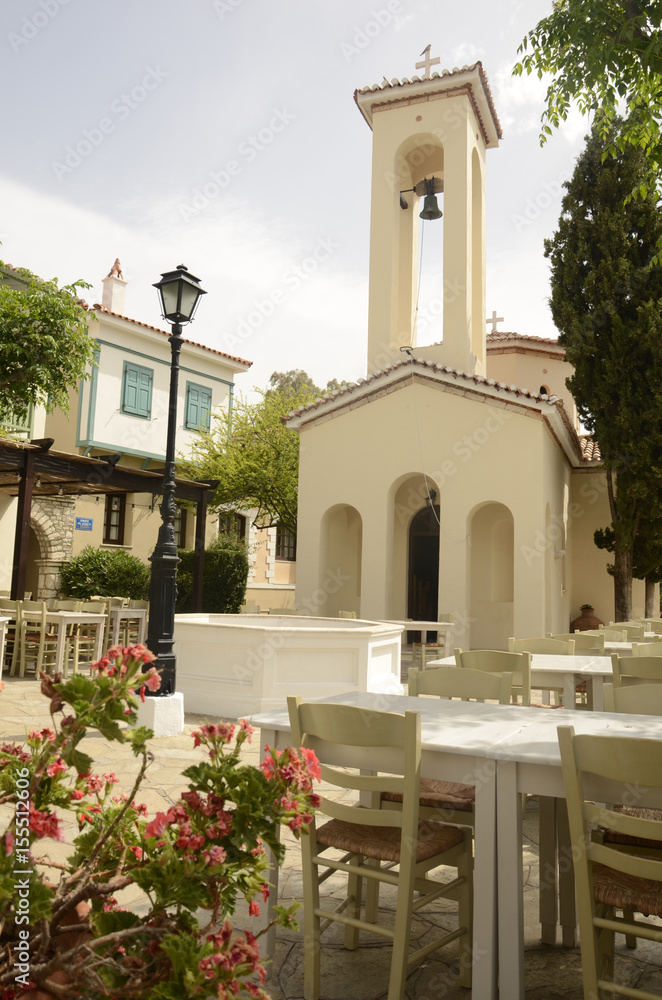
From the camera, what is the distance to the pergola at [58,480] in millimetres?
11680

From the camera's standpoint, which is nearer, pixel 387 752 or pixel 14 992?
pixel 14 992

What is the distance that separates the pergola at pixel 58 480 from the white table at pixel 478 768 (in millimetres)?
9457

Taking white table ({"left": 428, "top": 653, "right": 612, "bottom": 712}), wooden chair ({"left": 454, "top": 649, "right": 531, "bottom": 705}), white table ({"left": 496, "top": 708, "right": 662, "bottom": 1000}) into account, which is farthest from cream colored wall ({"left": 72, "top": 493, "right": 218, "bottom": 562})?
white table ({"left": 496, "top": 708, "right": 662, "bottom": 1000})

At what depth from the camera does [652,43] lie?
270 inches

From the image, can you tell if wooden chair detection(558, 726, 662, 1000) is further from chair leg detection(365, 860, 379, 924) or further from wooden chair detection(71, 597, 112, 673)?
wooden chair detection(71, 597, 112, 673)

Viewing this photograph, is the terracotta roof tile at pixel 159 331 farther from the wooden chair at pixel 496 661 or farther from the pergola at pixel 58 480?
the wooden chair at pixel 496 661

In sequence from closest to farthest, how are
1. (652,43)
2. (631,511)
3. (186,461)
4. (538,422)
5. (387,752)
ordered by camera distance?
(387,752), (652,43), (538,422), (631,511), (186,461)

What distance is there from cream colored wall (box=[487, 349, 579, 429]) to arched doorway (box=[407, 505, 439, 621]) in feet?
24.3

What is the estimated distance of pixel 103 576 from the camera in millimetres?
18250

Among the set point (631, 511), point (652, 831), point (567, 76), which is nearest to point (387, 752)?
point (652, 831)

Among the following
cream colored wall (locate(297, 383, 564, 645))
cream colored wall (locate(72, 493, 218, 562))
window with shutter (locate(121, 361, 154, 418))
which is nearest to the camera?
cream colored wall (locate(297, 383, 564, 645))

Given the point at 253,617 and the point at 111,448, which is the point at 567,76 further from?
the point at 111,448

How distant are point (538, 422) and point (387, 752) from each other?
12.6m

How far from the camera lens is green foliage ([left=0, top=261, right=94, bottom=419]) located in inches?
396
